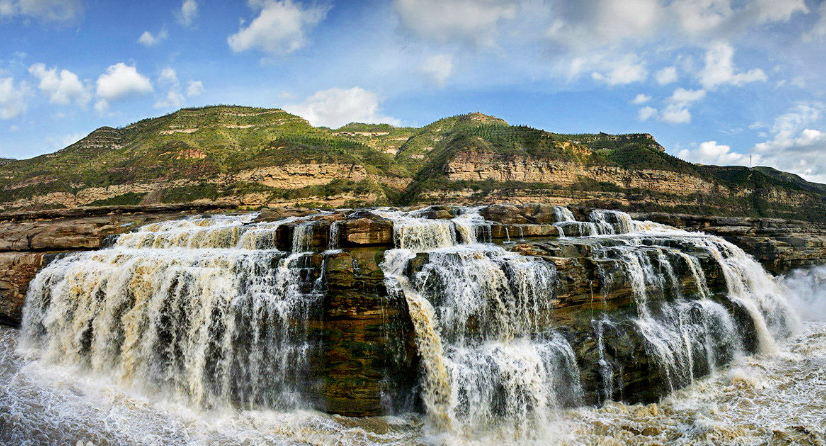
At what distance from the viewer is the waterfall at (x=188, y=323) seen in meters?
11.2

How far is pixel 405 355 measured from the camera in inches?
437

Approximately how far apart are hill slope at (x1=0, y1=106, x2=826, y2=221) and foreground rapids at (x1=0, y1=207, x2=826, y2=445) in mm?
40858

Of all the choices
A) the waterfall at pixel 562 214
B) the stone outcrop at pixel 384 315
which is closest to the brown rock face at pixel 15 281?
the stone outcrop at pixel 384 315

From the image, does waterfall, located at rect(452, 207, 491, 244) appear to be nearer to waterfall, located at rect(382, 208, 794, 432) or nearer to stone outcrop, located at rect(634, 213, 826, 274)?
waterfall, located at rect(382, 208, 794, 432)

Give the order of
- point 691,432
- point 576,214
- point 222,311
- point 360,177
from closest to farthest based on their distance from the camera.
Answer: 1. point 691,432
2. point 222,311
3. point 576,214
4. point 360,177

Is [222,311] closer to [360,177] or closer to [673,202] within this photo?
[360,177]

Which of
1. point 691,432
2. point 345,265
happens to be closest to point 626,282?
point 691,432

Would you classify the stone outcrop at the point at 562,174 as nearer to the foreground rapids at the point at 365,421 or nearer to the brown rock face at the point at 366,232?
the brown rock face at the point at 366,232

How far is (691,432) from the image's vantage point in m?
9.62

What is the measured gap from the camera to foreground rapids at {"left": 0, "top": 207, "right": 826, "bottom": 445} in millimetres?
10062

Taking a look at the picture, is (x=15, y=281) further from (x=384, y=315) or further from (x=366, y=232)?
(x=384, y=315)

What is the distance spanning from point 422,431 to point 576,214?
18.7 metres

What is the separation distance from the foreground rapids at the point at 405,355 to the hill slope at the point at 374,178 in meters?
40.9

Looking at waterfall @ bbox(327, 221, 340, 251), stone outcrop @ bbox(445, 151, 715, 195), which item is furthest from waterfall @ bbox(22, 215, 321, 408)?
stone outcrop @ bbox(445, 151, 715, 195)
